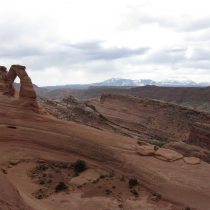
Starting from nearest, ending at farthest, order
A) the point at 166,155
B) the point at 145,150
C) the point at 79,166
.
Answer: the point at 79,166 → the point at 166,155 → the point at 145,150

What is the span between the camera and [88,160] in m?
17.3

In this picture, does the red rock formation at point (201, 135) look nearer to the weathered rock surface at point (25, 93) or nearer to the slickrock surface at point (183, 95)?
the weathered rock surface at point (25, 93)

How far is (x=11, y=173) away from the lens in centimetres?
1398

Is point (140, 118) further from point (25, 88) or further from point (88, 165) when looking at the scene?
point (25, 88)

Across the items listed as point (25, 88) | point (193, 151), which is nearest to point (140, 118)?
point (193, 151)

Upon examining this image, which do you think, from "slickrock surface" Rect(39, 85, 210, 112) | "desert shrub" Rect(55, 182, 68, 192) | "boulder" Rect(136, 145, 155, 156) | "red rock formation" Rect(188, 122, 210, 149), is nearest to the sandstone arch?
"desert shrub" Rect(55, 182, 68, 192)

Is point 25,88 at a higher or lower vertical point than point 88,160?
higher

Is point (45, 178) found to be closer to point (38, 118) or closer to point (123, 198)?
point (123, 198)

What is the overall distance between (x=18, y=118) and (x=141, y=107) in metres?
33.4

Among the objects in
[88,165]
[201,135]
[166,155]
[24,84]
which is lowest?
[88,165]

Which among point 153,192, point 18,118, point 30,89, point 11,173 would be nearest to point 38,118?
point 18,118

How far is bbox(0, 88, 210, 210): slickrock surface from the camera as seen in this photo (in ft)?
38.0

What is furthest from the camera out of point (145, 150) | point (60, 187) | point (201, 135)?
point (201, 135)

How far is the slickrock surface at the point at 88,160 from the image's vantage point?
38.0 ft
